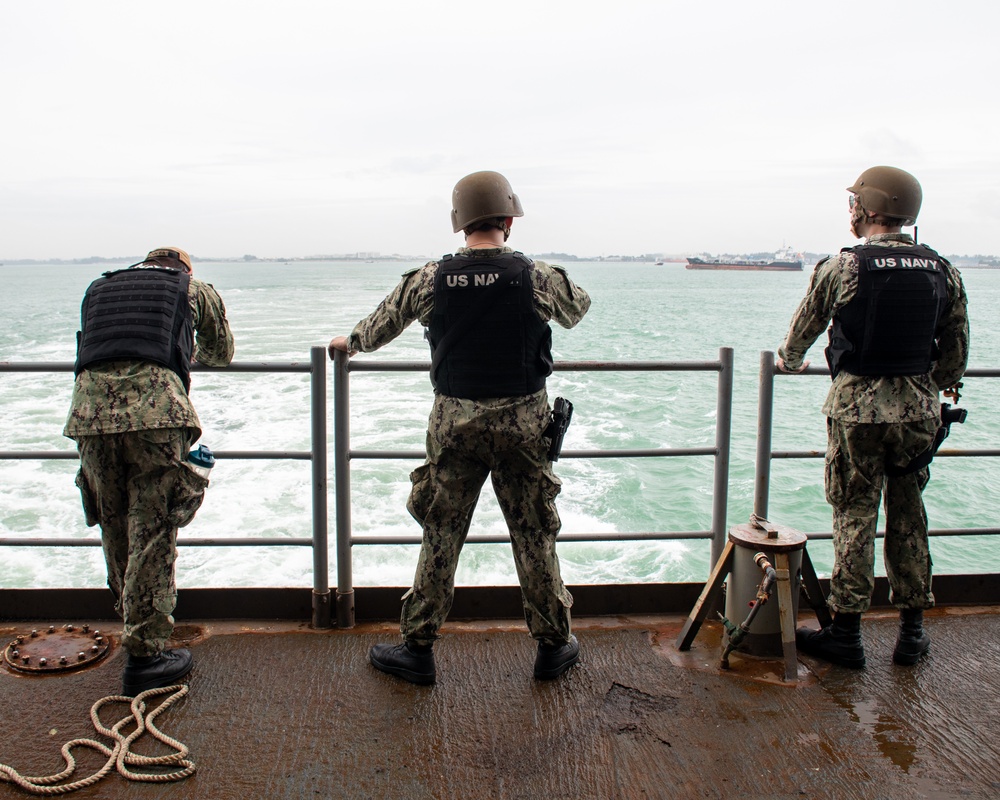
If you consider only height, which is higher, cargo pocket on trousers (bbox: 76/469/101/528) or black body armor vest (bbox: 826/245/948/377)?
black body armor vest (bbox: 826/245/948/377)

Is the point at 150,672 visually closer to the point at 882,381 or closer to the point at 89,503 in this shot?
the point at 89,503

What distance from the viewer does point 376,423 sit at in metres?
12.1

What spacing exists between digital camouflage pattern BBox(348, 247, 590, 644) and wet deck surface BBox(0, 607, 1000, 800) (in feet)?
0.92

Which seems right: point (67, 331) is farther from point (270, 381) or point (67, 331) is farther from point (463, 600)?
point (463, 600)

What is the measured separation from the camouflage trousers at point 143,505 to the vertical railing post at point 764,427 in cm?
218

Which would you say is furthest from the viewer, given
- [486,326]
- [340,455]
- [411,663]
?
[340,455]

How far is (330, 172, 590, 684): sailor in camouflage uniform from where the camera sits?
9.32 feet

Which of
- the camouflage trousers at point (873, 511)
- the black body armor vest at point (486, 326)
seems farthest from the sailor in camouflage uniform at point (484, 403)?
the camouflage trousers at point (873, 511)

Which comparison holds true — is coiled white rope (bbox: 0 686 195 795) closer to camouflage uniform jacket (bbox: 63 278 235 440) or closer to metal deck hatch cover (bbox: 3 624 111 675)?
metal deck hatch cover (bbox: 3 624 111 675)

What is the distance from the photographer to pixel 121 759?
257 centimetres

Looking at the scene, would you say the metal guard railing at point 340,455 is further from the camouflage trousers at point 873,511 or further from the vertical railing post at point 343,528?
the camouflage trousers at point 873,511

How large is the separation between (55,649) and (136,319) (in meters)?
1.36

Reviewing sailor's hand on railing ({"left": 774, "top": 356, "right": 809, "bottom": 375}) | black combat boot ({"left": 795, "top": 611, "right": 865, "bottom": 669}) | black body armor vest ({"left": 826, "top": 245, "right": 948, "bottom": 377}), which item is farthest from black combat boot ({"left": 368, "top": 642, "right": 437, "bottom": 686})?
black body armor vest ({"left": 826, "top": 245, "right": 948, "bottom": 377})

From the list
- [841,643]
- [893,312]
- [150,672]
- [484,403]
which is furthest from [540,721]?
[893,312]
